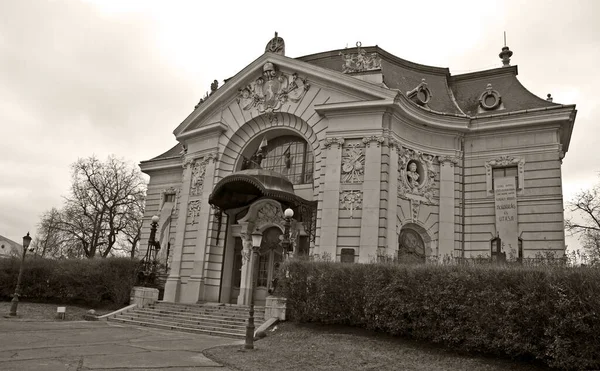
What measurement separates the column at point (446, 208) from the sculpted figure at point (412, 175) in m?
1.54

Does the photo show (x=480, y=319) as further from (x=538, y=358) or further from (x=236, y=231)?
(x=236, y=231)

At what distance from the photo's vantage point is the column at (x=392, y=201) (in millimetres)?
22438

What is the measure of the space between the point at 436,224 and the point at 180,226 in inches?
563

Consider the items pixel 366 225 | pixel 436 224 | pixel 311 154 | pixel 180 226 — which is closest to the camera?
pixel 366 225

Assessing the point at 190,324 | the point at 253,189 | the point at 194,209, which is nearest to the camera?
the point at 190,324

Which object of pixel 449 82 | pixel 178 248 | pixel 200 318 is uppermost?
pixel 449 82

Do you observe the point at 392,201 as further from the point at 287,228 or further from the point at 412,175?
the point at 287,228

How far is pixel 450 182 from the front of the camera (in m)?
25.2

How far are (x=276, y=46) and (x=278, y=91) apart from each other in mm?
2963

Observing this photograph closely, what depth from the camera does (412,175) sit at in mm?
24641

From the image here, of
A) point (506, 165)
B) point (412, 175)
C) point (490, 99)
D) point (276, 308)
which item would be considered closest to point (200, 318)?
point (276, 308)

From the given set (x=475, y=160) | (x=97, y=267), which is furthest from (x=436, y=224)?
(x=97, y=267)

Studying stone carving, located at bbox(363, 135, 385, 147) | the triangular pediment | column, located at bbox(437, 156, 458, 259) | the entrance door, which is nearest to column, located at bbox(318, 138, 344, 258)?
stone carving, located at bbox(363, 135, 385, 147)

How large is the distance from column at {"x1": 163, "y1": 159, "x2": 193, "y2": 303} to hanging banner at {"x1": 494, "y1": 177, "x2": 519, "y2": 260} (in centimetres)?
1699
